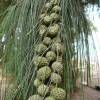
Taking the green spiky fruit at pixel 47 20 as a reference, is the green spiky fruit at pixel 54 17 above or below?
above

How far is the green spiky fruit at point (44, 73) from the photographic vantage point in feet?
2.06

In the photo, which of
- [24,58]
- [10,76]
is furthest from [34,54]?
[10,76]

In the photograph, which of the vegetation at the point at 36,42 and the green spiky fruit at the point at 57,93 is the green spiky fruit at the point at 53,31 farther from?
the green spiky fruit at the point at 57,93

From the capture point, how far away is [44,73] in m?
0.63

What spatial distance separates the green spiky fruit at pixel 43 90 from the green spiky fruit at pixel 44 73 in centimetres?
2

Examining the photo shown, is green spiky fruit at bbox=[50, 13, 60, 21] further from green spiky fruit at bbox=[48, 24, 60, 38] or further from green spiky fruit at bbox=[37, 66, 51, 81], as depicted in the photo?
green spiky fruit at bbox=[37, 66, 51, 81]

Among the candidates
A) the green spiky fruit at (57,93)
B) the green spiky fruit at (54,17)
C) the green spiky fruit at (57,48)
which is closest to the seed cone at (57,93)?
the green spiky fruit at (57,93)

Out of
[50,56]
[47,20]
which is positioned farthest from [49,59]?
[47,20]

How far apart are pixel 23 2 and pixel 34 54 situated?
0.85 ft

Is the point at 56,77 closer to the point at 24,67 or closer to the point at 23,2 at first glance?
the point at 24,67

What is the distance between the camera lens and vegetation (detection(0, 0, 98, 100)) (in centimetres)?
68

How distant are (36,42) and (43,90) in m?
0.17

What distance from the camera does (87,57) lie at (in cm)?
79

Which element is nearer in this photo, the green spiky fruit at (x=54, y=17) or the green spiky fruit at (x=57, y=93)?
the green spiky fruit at (x=57, y=93)
